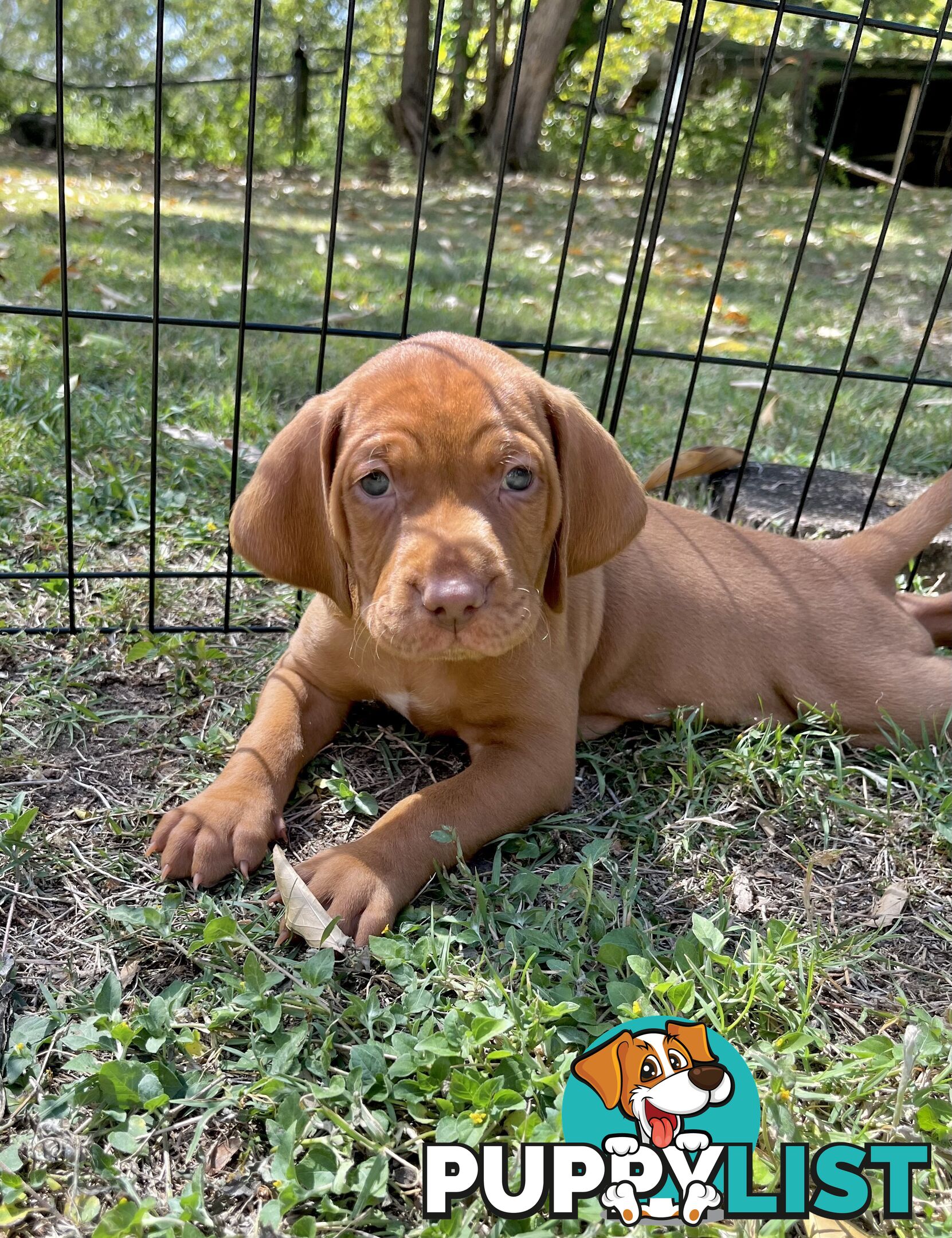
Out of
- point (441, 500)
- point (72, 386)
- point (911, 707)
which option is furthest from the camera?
point (72, 386)

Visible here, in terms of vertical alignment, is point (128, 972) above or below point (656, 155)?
below

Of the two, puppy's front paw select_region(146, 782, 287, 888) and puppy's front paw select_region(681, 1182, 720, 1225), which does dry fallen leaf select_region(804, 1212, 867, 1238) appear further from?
puppy's front paw select_region(146, 782, 287, 888)

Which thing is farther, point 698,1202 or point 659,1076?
point 659,1076

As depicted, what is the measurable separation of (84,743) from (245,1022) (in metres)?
1.21

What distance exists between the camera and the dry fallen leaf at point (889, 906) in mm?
2678

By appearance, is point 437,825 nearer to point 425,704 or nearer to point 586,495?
point 425,704

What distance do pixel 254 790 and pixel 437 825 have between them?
49cm

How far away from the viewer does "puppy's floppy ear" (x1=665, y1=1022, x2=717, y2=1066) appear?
78.5 inches

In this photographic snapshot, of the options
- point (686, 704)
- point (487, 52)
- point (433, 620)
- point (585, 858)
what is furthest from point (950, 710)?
point (487, 52)

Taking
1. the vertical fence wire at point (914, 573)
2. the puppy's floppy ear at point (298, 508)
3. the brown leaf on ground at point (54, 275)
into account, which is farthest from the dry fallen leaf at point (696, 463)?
the brown leaf on ground at point (54, 275)

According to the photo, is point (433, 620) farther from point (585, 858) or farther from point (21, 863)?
point (21, 863)

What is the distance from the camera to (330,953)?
7.47ft

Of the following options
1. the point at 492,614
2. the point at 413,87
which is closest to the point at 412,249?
the point at 492,614

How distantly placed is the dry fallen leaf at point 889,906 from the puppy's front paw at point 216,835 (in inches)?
61.1
